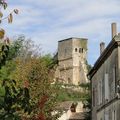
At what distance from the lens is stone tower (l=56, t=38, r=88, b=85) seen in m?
131

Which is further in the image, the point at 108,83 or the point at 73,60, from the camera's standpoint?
the point at 73,60

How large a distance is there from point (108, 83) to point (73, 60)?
97.3 m

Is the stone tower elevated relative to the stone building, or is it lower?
elevated

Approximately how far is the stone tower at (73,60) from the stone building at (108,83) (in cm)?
8526

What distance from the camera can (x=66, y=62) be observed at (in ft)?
439

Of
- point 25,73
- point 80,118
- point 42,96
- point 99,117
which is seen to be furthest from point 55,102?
point 80,118

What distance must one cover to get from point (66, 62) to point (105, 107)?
317 feet

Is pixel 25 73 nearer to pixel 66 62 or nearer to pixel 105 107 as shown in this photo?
pixel 105 107

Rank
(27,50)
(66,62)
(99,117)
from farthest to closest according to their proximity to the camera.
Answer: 1. (66,62)
2. (27,50)
3. (99,117)

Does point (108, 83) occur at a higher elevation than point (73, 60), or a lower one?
Answer: lower

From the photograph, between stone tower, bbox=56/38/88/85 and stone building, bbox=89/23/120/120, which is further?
stone tower, bbox=56/38/88/85

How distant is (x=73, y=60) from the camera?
133500 mm

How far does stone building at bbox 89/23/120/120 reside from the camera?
3219 centimetres

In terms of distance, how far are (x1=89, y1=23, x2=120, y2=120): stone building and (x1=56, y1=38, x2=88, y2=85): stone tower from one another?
8526 cm
